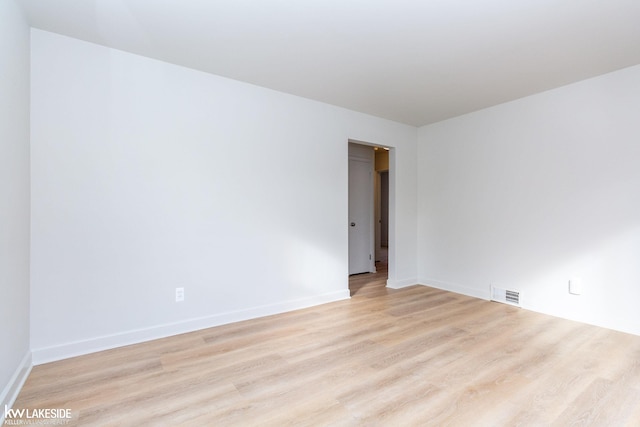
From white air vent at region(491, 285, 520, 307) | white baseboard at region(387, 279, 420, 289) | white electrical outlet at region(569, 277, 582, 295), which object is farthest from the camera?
white baseboard at region(387, 279, 420, 289)

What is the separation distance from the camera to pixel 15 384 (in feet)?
6.02

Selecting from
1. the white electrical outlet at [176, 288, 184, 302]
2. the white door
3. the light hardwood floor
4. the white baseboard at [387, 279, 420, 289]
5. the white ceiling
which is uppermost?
the white ceiling

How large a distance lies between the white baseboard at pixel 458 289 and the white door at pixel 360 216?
1113 mm

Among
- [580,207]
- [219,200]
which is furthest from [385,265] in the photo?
[219,200]

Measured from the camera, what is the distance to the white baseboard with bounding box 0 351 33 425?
5.43 feet

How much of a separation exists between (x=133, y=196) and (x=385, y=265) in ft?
16.0

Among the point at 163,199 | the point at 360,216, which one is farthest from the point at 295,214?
the point at 360,216

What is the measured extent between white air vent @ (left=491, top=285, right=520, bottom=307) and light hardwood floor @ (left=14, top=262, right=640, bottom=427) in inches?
19.7

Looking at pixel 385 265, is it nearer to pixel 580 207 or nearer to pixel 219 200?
pixel 580 207

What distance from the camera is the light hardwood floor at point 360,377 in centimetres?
166

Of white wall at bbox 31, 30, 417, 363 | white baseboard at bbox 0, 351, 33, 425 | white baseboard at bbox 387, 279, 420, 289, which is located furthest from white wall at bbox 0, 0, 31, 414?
white baseboard at bbox 387, 279, 420, 289

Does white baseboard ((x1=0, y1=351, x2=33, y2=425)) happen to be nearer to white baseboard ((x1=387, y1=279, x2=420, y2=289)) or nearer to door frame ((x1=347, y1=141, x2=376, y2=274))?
white baseboard ((x1=387, y1=279, x2=420, y2=289))

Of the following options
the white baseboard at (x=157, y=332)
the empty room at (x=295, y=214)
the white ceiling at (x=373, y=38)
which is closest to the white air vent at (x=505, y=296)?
the empty room at (x=295, y=214)

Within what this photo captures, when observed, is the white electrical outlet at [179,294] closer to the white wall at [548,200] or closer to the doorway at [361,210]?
the doorway at [361,210]
